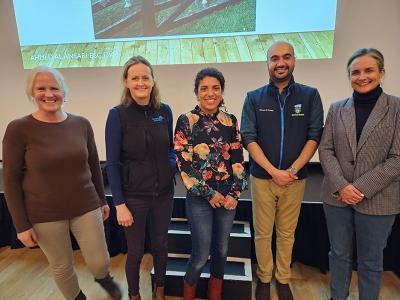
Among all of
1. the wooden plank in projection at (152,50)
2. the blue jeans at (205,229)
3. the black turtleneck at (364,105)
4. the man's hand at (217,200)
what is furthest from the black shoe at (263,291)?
the wooden plank in projection at (152,50)

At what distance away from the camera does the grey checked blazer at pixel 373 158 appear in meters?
1.32

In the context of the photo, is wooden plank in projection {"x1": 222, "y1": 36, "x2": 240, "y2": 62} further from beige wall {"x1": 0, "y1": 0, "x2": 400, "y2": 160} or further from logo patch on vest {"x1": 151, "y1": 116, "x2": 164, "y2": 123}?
logo patch on vest {"x1": 151, "y1": 116, "x2": 164, "y2": 123}

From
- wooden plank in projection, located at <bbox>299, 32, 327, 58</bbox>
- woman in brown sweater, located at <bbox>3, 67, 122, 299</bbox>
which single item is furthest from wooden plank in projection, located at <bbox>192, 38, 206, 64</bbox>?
woman in brown sweater, located at <bbox>3, 67, 122, 299</bbox>

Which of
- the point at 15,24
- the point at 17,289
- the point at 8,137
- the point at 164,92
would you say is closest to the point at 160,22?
the point at 164,92

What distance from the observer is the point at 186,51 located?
2596mm

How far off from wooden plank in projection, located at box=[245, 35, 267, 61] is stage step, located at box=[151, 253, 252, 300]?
1764 mm

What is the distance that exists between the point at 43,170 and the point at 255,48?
203 cm

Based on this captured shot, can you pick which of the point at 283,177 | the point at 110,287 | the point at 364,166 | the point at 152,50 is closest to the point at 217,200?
the point at 283,177

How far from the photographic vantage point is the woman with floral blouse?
4.62 feet

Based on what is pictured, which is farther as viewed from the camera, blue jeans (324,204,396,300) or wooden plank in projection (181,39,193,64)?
wooden plank in projection (181,39,193,64)

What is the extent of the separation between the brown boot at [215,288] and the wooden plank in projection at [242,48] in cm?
191

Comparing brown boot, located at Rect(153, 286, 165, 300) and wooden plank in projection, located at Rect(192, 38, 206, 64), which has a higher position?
wooden plank in projection, located at Rect(192, 38, 206, 64)

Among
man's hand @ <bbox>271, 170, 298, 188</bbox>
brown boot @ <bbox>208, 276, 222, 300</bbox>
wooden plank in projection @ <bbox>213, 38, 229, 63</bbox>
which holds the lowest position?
brown boot @ <bbox>208, 276, 222, 300</bbox>

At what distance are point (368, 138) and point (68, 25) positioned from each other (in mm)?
2705
